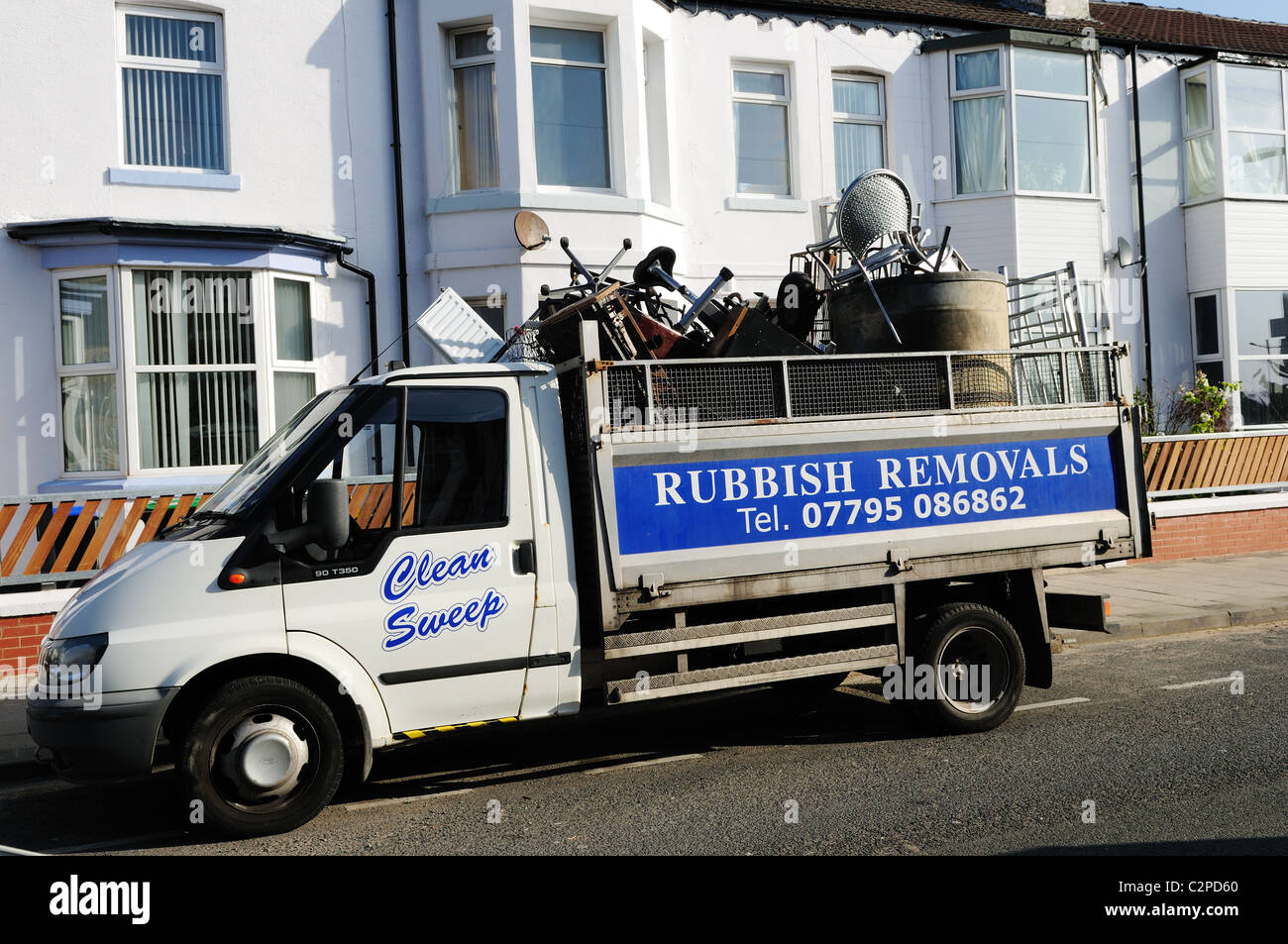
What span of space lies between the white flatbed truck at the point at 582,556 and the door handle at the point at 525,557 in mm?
10

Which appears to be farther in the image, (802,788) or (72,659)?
(802,788)

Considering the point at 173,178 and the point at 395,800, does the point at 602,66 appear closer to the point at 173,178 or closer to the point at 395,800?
the point at 173,178

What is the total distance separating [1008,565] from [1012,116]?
1179 centimetres

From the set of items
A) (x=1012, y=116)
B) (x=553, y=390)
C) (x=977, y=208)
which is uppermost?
(x=1012, y=116)

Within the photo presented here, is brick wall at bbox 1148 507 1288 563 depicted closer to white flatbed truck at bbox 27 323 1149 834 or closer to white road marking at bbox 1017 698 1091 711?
white road marking at bbox 1017 698 1091 711

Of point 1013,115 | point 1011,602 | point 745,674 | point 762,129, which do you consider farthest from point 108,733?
point 1013,115

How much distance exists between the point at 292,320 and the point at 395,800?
7934 mm

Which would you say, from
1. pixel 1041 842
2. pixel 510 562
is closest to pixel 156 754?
pixel 510 562

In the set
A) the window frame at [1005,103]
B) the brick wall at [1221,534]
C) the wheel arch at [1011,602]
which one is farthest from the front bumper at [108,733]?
the window frame at [1005,103]

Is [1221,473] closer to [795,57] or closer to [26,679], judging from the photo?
[795,57]

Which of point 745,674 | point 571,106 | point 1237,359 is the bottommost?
point 745,674

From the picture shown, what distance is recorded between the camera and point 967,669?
691 centimetres

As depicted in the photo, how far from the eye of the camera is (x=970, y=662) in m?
6.95

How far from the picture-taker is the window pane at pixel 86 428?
39.0 ft
